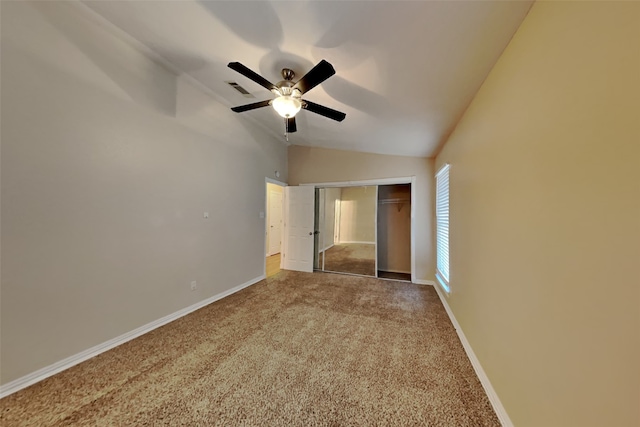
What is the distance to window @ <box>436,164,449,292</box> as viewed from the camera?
10.2 ft

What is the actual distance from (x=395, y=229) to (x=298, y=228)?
230 cm

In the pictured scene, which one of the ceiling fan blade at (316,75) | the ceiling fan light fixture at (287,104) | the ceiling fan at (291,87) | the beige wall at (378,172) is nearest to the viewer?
the ceiling fan blade at (316,75)

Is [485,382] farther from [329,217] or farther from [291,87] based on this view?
[329,217]

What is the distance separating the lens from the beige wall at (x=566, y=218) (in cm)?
70

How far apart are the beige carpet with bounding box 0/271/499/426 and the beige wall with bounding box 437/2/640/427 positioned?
50cm

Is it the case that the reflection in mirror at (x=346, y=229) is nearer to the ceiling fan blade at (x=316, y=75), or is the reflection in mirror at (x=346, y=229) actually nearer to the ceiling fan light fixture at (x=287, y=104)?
the ceiling fan light fixture at (x=287, y=104)

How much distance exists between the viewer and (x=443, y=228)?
3.37 m

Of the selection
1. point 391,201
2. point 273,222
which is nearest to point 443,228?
point 391,201

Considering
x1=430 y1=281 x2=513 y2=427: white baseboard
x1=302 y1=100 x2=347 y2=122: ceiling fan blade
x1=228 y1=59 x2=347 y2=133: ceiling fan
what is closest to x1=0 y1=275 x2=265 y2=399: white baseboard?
x1=228 y1=59 x2=347 y2=133: ceiling fan

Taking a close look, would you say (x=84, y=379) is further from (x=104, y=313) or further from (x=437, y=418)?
(x=437, y=418)

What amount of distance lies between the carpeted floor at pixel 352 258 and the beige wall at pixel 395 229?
0.31m

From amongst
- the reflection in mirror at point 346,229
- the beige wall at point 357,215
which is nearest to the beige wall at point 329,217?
the reflection in mirror at point 346,229

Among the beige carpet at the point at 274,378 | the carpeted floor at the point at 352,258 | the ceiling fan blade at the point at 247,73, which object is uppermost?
the ceiling fan blade at the point at 247,73

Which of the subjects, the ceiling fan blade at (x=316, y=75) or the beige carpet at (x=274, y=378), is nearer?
the beige carpet at (x=274, y=378)
